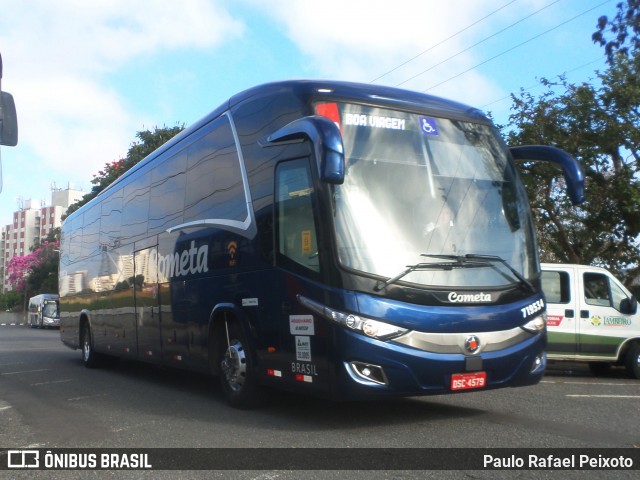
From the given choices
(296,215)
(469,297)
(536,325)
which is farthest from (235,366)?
(536,325)

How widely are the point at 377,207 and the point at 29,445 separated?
3906mm

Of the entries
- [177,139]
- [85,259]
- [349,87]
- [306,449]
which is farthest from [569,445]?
[85,259]

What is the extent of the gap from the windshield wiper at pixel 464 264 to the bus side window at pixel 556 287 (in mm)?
5893

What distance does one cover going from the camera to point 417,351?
662cm

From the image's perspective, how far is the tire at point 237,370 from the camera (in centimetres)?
805

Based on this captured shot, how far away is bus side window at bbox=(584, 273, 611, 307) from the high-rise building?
13406 cm

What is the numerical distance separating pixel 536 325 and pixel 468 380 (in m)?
1.10

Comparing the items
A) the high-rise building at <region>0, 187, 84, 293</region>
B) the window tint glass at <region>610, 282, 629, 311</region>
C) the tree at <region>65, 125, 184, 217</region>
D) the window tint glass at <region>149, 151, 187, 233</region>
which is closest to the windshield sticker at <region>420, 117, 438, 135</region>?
the window tint glass at <region>149, 151, 187, 233</region>

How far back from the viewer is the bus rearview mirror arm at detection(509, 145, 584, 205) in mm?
7672

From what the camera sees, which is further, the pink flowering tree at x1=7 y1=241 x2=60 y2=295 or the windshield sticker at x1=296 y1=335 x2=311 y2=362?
the pink flowering tree at x1=7 y1=241 x2=60 y2=295

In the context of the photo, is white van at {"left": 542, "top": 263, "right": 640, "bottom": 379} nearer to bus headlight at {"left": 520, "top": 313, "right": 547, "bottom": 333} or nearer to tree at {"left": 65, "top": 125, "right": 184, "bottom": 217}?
bus headlight at {"left": 520, "top": 313, "right": 547, "bottom": 333}

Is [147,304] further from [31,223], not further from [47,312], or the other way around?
[31,223]

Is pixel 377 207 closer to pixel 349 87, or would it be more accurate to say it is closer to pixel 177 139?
pixel 349 87

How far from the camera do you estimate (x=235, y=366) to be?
27.3 feet
